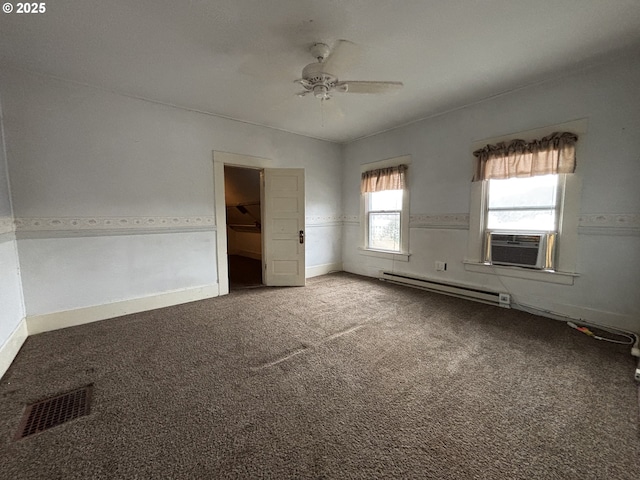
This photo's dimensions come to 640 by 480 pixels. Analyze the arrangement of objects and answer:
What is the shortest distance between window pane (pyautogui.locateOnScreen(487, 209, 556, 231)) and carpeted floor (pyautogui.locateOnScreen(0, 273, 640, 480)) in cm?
105

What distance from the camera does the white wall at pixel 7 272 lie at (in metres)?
2.07

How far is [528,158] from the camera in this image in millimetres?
2871

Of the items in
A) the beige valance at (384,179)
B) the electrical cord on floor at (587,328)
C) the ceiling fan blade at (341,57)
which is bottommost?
the electrical cord on floor at (587,328)

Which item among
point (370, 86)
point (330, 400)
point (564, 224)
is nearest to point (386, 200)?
point (564, 224)

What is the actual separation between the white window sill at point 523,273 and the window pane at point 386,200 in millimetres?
1417

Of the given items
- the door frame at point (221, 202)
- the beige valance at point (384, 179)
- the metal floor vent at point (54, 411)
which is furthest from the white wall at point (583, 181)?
the metal floor vent at point (54, 411)

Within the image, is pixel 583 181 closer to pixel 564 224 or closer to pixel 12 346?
pixel 564 224

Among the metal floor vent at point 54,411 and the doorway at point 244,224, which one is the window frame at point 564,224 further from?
the metal floor vent at point 54,411

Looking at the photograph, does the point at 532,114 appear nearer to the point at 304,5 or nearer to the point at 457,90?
the point at 457,90

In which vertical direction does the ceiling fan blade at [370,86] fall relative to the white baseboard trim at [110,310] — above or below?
above

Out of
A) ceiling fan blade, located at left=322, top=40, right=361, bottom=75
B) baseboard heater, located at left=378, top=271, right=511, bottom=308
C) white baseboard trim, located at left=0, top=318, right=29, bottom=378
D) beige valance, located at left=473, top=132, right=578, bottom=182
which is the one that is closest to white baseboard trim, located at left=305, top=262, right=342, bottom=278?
baseboard heater, located at left=378, top=271, right=511, bottom=308

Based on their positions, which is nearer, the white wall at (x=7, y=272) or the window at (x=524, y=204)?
the white wall at (x=7, y=272)

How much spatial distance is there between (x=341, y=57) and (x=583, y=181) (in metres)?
2.67

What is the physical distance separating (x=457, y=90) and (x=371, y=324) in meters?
2.83
